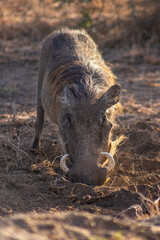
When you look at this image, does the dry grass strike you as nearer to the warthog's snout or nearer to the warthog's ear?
the warthog's ear

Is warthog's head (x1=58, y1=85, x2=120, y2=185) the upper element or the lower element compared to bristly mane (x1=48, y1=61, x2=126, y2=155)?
lower

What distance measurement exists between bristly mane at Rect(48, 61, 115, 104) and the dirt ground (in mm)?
703

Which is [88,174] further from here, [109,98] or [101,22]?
[101,22]

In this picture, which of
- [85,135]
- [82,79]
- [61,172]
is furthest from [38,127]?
[85,135]

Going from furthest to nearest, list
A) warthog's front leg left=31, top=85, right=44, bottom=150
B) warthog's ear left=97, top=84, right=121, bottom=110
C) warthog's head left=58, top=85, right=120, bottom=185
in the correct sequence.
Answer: warthog's front leg left=31, top=85, right=44, bottom=150 → warthog's ear left=97, top=84, right=121, bottom=110 → warthog's head left=58, top=85, right=120, bottom=185

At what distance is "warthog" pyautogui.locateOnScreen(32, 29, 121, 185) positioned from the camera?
3113 millimetres

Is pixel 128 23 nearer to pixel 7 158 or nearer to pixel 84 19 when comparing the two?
pixel 84 19

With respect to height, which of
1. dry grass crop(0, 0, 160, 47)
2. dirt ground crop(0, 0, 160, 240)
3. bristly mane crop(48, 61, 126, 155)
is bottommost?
dirt ground crop(0, 0, 160, 240)

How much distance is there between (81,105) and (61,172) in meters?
0.77

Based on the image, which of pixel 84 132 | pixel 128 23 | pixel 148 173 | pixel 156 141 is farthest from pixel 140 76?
pixel 84 132

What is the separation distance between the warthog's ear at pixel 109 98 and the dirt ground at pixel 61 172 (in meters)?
0.68

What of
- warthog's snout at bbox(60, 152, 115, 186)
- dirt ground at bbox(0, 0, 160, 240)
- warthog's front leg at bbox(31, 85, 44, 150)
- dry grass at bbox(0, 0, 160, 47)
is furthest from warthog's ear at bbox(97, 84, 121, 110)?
dry grass at bbox(0, 0, 160, 47)

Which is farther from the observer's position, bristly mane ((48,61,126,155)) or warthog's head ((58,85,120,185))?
bristly mane ((48,61,126,155))

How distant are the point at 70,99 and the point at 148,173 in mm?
1062
